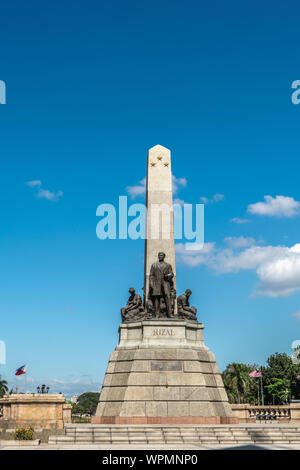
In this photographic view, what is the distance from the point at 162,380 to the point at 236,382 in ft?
120

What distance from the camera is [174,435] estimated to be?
17.9 m

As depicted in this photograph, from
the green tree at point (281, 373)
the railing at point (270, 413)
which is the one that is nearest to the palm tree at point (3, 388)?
the green tree at point (281, 373)

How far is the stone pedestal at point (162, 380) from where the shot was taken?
20.9 m

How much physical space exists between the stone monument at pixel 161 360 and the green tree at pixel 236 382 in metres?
33.6

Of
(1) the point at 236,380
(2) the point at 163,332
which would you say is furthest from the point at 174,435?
(1) the point at 236,380

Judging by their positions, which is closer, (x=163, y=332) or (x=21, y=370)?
(x=163, y=332)

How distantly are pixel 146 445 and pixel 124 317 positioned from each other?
8.09m

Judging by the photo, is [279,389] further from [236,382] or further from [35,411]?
[35,411]

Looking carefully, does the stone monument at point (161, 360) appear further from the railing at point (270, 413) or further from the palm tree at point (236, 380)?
the palm tree at point (236, 380)

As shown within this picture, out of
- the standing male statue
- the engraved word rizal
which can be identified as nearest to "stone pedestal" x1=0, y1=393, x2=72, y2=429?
the engraved word rizal
